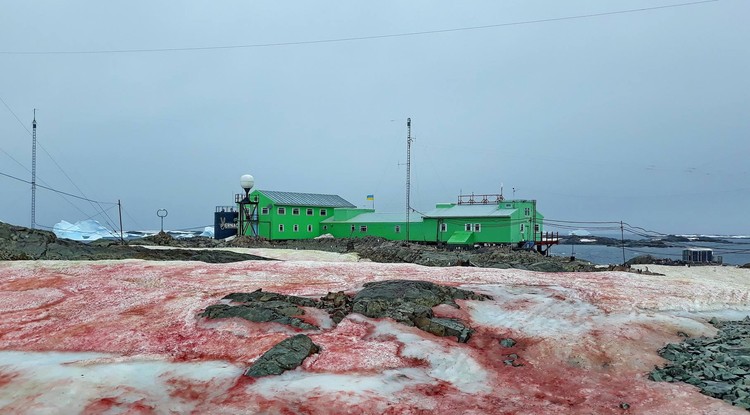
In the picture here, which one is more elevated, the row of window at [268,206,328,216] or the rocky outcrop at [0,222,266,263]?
the row of window at [268,206,328,216]

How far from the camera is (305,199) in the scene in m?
68.1

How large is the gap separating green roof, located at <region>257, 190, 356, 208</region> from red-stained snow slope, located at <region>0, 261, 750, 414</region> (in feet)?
145

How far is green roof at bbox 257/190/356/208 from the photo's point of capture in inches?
2514

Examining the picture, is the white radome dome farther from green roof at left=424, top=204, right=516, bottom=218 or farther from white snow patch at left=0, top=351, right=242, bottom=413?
white snow patch at left=0, top=351, right=242, bottom=413

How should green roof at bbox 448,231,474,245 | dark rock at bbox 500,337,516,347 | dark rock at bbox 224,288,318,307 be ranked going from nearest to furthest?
1. dark rock at bbox 500,337,516,347
2. dark rock at bbox 224,288,318,307
3. green roof at bbox 448,231,474,245

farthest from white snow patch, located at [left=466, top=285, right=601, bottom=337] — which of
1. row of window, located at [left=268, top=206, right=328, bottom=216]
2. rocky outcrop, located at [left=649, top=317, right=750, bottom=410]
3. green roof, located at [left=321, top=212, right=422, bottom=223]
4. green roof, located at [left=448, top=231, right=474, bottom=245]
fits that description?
row of window, located at [left=268, top=206, right=328, bottom=216]

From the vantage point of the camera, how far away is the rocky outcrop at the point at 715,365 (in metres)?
9.22

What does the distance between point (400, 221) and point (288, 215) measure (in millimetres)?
15628

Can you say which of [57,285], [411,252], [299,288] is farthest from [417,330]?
[411,252]

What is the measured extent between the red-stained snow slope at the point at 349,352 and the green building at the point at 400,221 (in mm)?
35941

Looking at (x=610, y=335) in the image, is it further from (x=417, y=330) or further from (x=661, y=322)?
(x=417, y=330)

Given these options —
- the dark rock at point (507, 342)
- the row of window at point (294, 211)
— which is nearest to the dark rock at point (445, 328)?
the dark rock at point (507, 342)

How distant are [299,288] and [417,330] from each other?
6686mm

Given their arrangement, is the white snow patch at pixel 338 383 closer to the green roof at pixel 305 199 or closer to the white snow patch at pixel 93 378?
the white snow patch at pixel 93 378
